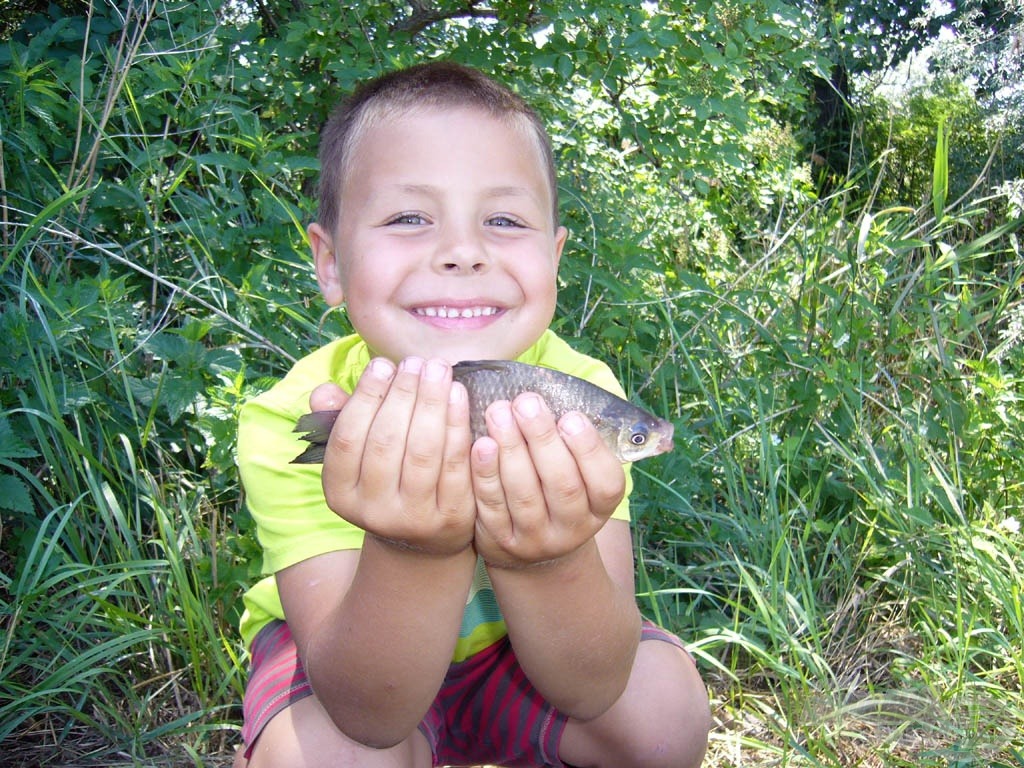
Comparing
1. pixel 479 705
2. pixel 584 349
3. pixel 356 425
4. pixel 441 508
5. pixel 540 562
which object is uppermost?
pixel 356 425

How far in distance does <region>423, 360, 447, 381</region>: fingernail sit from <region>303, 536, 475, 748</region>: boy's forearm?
31 cm

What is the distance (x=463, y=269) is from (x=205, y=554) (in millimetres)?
1512

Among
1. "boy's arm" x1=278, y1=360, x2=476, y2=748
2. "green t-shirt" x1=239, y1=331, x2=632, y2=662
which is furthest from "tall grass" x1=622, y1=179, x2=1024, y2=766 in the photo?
"boy's arm" x1=278, y1=360, x2=476, y2=748

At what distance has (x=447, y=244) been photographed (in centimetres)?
190

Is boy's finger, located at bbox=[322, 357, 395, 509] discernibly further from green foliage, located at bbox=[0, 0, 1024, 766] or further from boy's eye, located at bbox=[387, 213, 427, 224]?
green foliage, located at bbox=[0, 0, 1024, 766]

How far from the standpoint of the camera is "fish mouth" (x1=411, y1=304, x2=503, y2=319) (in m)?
1.94

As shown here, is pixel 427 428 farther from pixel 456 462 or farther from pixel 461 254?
pixel 461 254

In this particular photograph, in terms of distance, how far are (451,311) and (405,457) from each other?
1.92ft

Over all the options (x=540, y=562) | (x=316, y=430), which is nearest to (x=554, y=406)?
(x=540, y=562)

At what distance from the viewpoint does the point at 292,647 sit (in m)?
1.99

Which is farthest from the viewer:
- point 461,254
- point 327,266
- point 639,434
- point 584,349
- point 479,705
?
point 584,349

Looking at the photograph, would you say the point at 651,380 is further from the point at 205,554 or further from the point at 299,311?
the point at 205,554

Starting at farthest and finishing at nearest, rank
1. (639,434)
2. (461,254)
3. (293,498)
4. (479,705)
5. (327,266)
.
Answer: (327,266) → (479,705) → (293,498) → (461,254) → (639,434)

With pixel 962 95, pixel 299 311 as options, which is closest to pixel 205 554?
pixel 299 311
